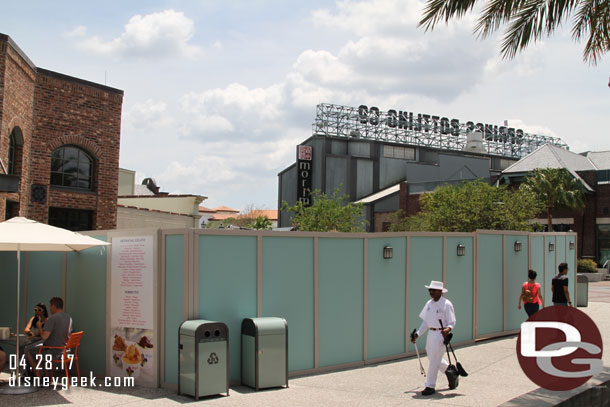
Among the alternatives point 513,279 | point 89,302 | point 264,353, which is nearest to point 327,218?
point 513,279

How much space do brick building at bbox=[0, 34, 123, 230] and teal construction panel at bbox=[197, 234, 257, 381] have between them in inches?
331

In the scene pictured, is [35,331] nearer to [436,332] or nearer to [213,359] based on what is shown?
[213,359]

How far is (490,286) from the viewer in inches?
589

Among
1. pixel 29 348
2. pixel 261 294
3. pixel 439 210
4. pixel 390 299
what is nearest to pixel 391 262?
pixel 390 299

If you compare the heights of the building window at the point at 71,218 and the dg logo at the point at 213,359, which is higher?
the building window at the point at 71,218

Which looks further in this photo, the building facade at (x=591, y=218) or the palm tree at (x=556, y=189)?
the building facade at (x=591, y=218)

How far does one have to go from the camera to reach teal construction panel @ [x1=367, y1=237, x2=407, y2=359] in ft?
38.9

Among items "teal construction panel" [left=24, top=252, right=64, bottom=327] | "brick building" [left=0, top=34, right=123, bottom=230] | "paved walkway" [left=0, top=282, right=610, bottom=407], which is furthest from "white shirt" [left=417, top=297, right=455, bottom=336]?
"brick building" [left=0, top=34, right=123, bottom=230]

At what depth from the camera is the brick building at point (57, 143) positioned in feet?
52.9

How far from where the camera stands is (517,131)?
286 feet

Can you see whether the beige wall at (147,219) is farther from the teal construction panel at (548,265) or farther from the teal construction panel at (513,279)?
the teal construction panel at (548,265)

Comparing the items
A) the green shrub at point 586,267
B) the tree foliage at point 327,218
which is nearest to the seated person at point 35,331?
the tree foliage at point 327,218

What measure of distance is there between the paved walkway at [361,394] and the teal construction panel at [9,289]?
4091 mm

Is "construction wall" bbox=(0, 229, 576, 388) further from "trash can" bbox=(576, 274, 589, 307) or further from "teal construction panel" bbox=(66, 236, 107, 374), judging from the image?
"trash can" bbox=(576, 274, 589, 307)
